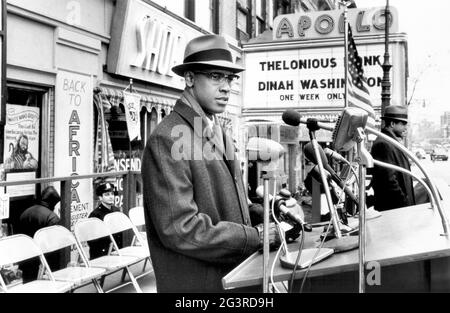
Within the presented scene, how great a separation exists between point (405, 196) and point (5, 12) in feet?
15.1

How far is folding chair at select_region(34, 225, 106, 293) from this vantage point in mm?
4273

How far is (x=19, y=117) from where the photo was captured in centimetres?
600

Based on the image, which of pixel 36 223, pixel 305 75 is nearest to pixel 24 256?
pixel 36 223

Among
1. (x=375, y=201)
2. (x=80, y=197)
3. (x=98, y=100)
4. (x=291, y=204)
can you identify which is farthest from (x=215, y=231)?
(x=98, y=100)

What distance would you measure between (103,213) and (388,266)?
4607 mm

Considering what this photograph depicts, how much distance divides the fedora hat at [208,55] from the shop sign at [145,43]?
5508 millimetres

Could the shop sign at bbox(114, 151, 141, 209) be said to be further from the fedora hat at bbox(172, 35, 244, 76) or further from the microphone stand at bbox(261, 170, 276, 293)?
the microphone stand at bbox(261, 170, 276, 293)

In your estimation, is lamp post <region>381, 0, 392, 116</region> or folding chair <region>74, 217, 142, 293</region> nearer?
folding chair <region>74, 217, 142, 293</region>

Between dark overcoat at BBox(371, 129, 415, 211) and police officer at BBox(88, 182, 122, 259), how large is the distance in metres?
3.16

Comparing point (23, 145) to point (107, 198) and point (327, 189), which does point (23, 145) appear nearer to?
point (107, 198)

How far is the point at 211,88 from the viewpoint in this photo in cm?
230

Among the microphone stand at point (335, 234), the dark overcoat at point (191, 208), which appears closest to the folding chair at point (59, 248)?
the dark overcoat at point (191, 208)

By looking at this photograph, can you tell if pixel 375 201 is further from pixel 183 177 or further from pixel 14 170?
pixel 14 170

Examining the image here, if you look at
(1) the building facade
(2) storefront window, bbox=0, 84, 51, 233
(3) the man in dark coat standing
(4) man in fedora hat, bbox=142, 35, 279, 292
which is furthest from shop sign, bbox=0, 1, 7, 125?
(4) man in fedora hat, bbox=142, 35, 279, 292
